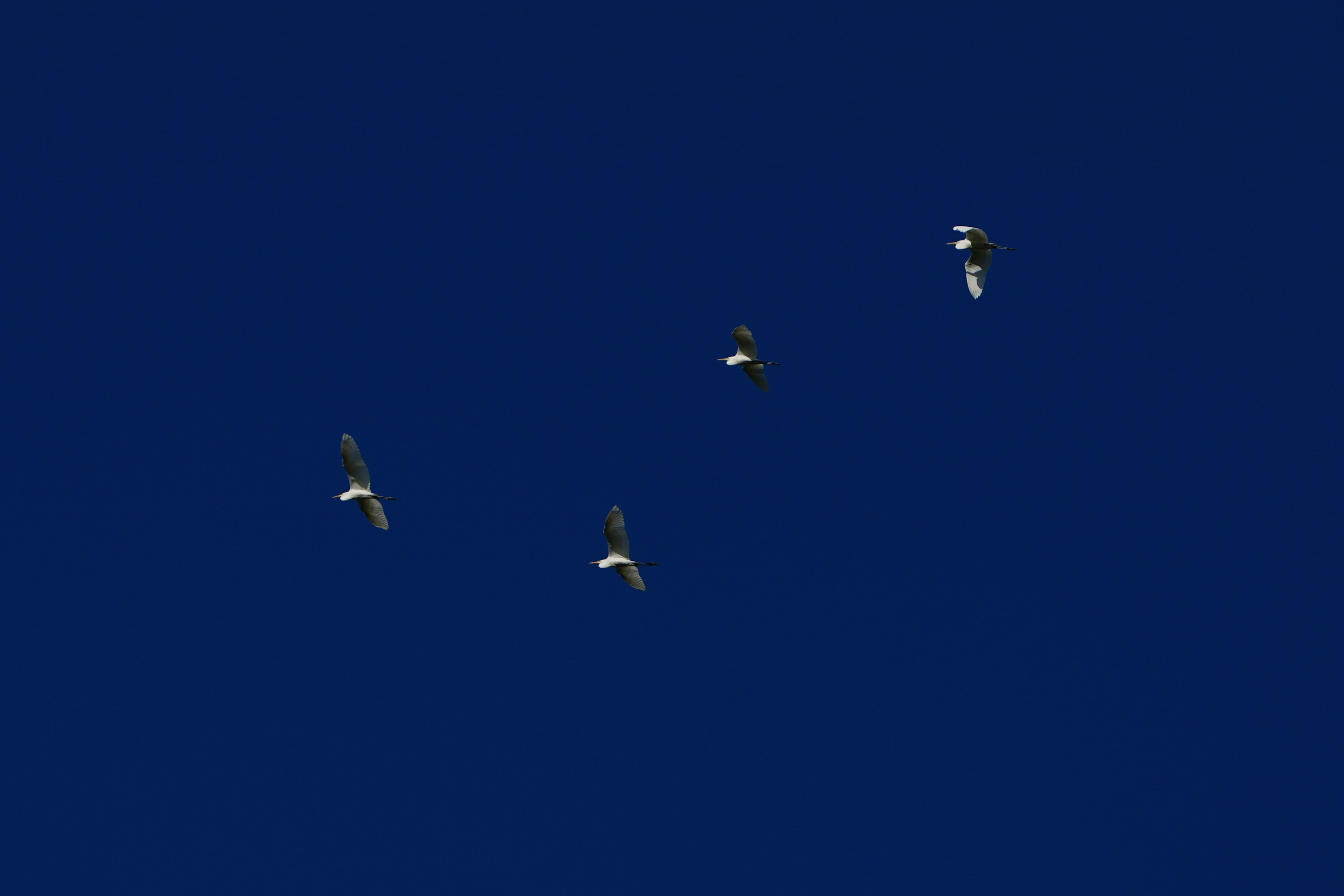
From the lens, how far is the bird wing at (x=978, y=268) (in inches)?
2579

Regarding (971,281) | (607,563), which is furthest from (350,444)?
(971,281)

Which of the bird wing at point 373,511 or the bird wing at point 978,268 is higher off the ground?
the bird wing at point 978,268

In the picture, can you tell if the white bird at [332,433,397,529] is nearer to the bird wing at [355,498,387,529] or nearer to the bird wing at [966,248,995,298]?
the bird wing at [355,498,387,529]

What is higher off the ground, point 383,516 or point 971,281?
point 971,281

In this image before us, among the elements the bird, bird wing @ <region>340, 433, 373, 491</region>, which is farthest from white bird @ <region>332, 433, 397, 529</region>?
the bird

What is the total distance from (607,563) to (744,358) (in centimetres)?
882

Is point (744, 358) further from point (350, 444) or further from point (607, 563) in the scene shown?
point (350, 444)

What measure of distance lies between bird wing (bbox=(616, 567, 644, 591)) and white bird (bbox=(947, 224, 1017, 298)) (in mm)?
15396

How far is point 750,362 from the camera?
68.5m

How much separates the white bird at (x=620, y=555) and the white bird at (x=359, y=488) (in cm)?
792

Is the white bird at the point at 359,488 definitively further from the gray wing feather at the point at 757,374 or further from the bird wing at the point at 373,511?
the gray wing feather at the point at 757,374

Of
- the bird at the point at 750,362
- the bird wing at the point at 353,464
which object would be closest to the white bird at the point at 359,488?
the bird wing at the point at 353,464

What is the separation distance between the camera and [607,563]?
68.1 m

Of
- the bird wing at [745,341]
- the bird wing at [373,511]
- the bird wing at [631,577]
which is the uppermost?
the bird wing at [745,341]
